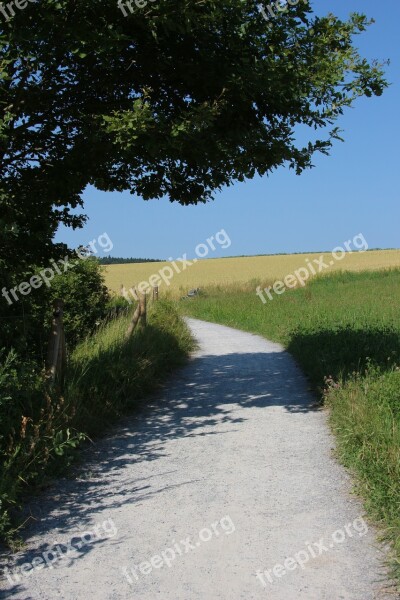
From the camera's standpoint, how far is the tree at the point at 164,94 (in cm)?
689

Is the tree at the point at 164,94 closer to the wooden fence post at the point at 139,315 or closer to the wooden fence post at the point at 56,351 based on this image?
the wooden fence post at the point at 56,351

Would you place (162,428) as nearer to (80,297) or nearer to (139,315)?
(139,315)

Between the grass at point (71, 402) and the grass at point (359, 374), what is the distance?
2846 millimetres

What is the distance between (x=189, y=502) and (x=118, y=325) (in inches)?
317

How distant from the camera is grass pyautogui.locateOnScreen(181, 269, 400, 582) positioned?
5.12 m

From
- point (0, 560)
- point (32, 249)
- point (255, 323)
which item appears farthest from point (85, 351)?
point (255, 323)

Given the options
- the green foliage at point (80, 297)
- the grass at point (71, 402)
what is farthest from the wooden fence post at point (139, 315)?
the green foliage at point (80, 297)

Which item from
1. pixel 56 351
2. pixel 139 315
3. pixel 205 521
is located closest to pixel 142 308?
pixel 139 315

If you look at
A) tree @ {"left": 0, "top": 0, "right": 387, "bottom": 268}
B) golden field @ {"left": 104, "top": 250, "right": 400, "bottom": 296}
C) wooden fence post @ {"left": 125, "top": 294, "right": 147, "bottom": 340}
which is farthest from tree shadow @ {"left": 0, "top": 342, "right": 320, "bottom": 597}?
golden field @ {"left": 104, "top": 250, "right": 400, "bottom": 296}

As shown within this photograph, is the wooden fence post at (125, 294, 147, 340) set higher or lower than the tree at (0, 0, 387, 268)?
lower

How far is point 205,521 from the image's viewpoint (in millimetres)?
4941

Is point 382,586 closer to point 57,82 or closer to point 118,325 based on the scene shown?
point 57,82

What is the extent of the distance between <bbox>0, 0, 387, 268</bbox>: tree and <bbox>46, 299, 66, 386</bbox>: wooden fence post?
918 millimetres

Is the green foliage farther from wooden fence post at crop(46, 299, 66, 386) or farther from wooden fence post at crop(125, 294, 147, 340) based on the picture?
wooden fence post at crop(46, 299, 66, 386)
